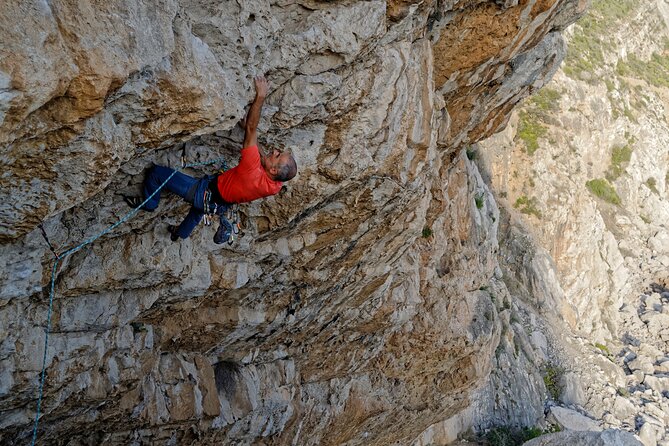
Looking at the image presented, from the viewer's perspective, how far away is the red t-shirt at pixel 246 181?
574 centimetres

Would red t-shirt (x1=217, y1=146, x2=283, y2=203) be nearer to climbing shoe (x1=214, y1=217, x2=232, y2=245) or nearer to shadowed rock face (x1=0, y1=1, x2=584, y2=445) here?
shadowed rock face (x1=0, y1=1, x2=584, y2=445)

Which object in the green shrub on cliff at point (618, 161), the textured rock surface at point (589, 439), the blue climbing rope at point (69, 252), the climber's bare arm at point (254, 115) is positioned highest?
the green shrub on cliff at point (618, 161)

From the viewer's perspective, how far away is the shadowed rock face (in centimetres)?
436

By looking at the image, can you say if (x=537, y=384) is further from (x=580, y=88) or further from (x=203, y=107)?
(x=203, y=107)

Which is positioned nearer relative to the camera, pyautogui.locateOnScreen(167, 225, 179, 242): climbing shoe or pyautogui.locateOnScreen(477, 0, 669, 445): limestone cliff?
pyautogui.locateOnScreen(167, 225, 179, 242): climbing shoe

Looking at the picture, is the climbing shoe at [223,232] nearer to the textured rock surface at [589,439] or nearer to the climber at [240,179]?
the climber at [240,179]

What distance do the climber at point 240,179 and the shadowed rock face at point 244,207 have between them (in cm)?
17

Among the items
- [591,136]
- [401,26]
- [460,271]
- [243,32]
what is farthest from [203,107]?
[591,136]

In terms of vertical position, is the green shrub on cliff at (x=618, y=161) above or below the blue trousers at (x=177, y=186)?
above

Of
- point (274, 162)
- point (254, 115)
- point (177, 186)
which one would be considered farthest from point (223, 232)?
point (254, 115)

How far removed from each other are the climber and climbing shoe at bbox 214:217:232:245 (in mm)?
457

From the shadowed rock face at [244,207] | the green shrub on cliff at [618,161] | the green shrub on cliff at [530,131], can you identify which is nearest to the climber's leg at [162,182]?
the shadowed rock face at [244,207]

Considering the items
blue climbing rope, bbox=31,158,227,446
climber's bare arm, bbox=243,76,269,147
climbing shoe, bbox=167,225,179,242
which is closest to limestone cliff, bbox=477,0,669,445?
climbing shoe, bbox=167,225,179,242

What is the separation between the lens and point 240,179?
586 cm
